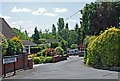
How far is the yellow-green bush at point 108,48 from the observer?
26047mm

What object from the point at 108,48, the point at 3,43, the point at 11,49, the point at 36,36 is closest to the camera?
the point at 3,43

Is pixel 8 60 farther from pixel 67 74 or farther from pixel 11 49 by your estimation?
pixel 67 74

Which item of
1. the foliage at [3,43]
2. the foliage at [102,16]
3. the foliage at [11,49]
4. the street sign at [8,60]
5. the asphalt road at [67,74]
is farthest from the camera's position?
the foliage at [102,16]

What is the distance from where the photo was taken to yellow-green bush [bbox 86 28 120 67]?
85.5 feet

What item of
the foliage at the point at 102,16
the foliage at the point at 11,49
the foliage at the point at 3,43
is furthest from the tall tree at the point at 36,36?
the foliage at the point at 3,43

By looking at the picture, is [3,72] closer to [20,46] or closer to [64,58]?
[20,46]

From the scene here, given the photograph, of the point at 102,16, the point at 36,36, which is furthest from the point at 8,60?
the point at 36,36

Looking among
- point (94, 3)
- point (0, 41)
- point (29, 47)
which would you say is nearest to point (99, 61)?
point (0, 41)

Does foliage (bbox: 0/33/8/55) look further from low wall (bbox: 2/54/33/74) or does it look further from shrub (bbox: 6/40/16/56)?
shrub (bbox: 6/40/16/56)

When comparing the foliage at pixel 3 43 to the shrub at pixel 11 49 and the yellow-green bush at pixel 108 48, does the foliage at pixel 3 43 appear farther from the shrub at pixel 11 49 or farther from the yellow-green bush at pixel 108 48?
the yellow-green bush at pixel 108 48

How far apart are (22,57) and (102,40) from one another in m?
7.09

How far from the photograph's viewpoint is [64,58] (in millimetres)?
48938

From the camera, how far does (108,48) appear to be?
26.4 meters

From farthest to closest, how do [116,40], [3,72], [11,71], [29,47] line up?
[29,47] → [116,40] → [11,71] → [3,72]
